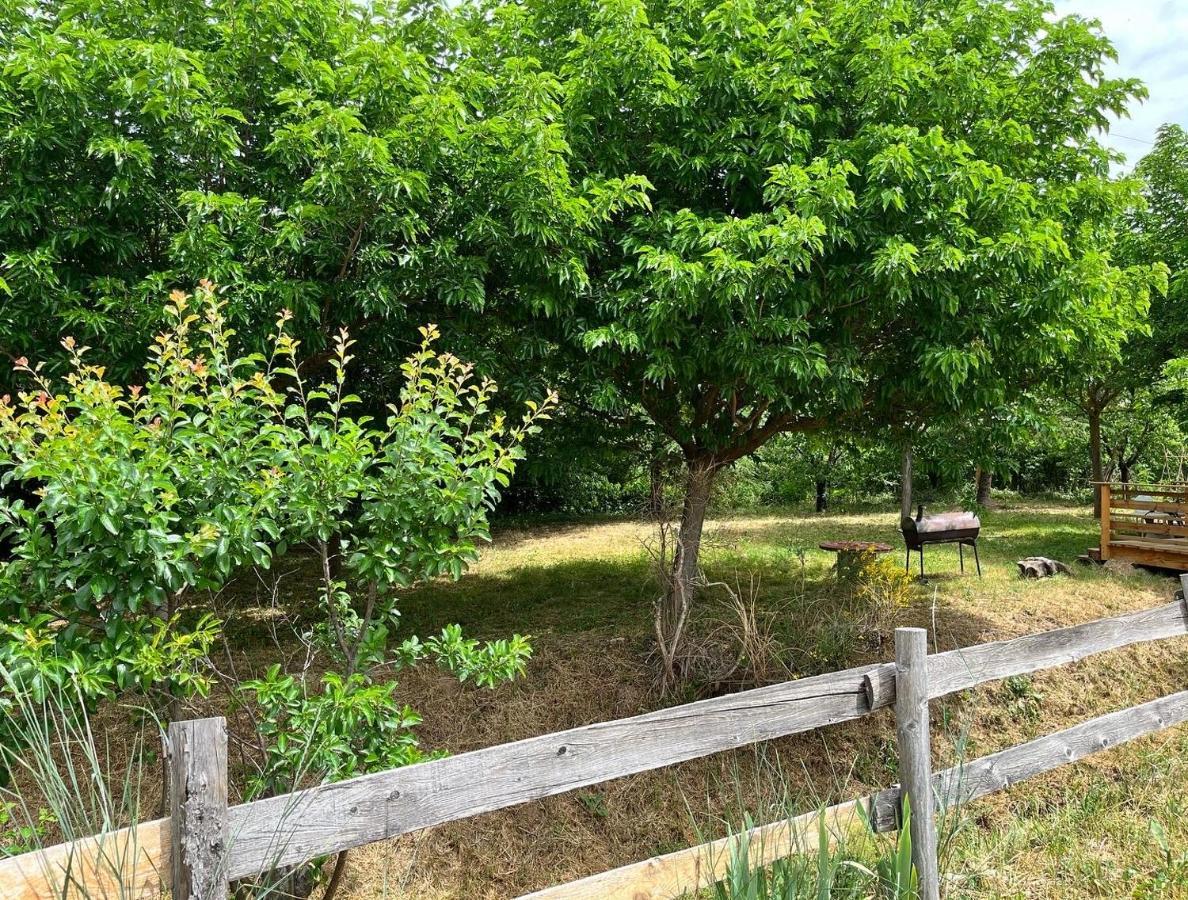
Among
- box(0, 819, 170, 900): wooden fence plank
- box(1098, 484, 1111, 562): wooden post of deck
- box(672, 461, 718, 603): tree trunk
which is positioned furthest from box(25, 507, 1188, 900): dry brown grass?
box(1098, 484, 1111, 562): wooden post of deck

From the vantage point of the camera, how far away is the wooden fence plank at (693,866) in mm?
2445

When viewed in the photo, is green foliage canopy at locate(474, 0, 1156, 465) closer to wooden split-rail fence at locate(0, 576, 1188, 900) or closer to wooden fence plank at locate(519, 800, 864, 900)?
wooden split-rail fence at locate(0, 576, 1188, 900)

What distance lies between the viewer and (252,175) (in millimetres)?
4918

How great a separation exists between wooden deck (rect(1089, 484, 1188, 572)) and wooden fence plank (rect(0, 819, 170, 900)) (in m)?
11.4

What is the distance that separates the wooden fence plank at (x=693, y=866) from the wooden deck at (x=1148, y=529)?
9.42m

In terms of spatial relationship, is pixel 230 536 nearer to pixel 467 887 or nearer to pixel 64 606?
pixel 64 606

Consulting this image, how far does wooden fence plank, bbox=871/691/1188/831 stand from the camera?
2992mm

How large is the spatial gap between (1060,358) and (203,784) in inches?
279

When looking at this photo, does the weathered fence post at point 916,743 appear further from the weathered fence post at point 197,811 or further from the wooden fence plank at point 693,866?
the weathered fence post at point 197,811

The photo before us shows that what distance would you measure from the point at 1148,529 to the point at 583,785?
10.8 metres

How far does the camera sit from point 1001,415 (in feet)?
22.0

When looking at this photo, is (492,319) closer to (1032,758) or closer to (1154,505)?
(1032,758)

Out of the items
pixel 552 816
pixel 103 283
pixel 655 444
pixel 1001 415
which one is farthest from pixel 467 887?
pixel 1001 415

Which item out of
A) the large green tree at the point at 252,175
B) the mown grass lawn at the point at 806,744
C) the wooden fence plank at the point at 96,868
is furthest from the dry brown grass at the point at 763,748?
the large green tree at the point at 252,175
